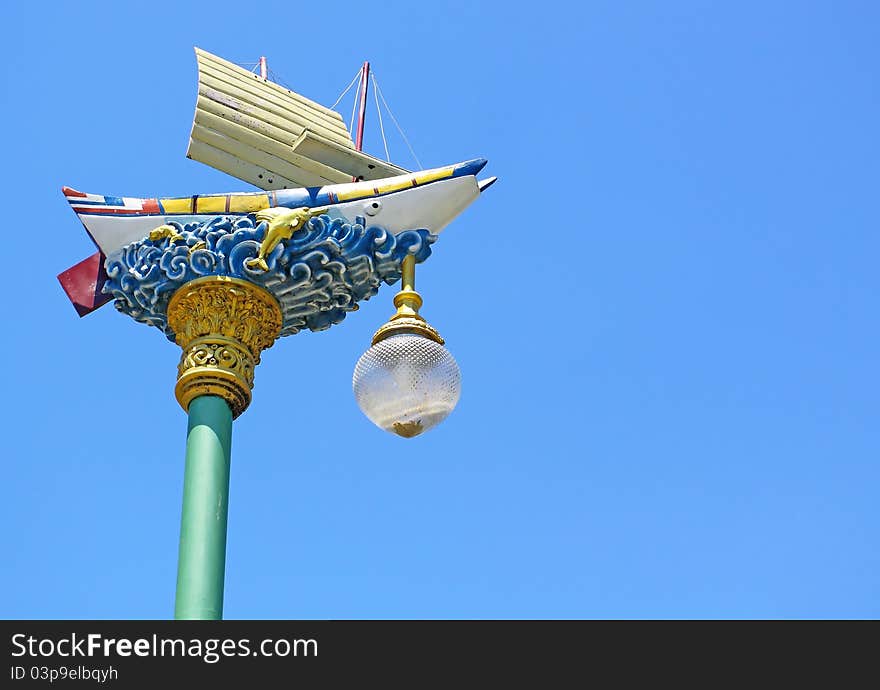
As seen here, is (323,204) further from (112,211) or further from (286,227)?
(112,211)

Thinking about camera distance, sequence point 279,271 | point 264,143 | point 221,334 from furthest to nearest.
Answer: point 264,143, point 279,271, point 221,334

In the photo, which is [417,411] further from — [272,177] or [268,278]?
[272,177]

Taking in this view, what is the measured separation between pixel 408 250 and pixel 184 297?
1784mm

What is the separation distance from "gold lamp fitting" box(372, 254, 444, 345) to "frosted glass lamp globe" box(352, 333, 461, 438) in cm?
13

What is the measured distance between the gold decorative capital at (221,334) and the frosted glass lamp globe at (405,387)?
0.94 m

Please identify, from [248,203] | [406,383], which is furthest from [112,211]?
[406,383]

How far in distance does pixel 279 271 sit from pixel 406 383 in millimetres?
1564

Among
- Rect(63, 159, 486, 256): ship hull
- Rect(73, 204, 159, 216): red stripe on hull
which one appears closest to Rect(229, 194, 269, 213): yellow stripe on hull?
Rect(63, 159, 486, 256): ship hull

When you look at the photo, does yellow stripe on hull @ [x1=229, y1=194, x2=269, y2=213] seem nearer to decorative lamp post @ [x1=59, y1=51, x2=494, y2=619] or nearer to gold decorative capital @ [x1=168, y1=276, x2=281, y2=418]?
decorative lamp post @ [x1=59, y1=51, x2=494, y2=619]

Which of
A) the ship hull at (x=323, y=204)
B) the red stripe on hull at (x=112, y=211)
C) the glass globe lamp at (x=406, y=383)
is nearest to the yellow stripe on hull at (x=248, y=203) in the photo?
the ship hull at (x=323, y=204)

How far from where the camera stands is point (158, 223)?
15375mm

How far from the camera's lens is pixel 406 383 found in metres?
14.3
